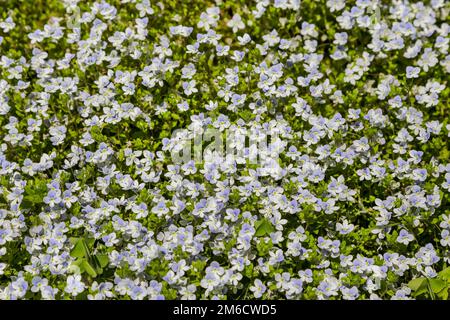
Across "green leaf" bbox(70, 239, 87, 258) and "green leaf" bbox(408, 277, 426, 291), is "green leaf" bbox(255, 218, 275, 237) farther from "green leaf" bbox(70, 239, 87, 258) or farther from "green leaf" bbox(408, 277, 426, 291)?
"green leaf" bbox(70, 239, 87, 258)

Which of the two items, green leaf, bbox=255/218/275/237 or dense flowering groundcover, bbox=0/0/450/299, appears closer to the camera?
dense flowering groundcover, bbox=0/0/450/299

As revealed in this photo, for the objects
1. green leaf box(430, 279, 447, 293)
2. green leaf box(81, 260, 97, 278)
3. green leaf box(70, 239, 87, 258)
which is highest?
green leaf box(70, 239, 87, 258)

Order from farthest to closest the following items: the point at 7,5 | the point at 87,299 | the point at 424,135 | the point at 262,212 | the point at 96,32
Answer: the point at 7,5, the point at 96,32, the point at 424,135, the point at 262,212, the point at 87,299

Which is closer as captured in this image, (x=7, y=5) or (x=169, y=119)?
(x=169, y=119)

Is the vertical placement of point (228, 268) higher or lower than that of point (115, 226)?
lower

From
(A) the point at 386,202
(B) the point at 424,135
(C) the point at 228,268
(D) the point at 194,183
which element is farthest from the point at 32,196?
(B) the point at 424,135

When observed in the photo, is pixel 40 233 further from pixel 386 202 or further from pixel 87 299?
pixel 386 202

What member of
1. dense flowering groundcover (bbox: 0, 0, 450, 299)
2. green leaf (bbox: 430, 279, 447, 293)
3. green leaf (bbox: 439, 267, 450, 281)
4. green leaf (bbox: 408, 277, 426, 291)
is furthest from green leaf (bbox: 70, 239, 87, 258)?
green leaf (bbox: 439, 267, 450, 281)
